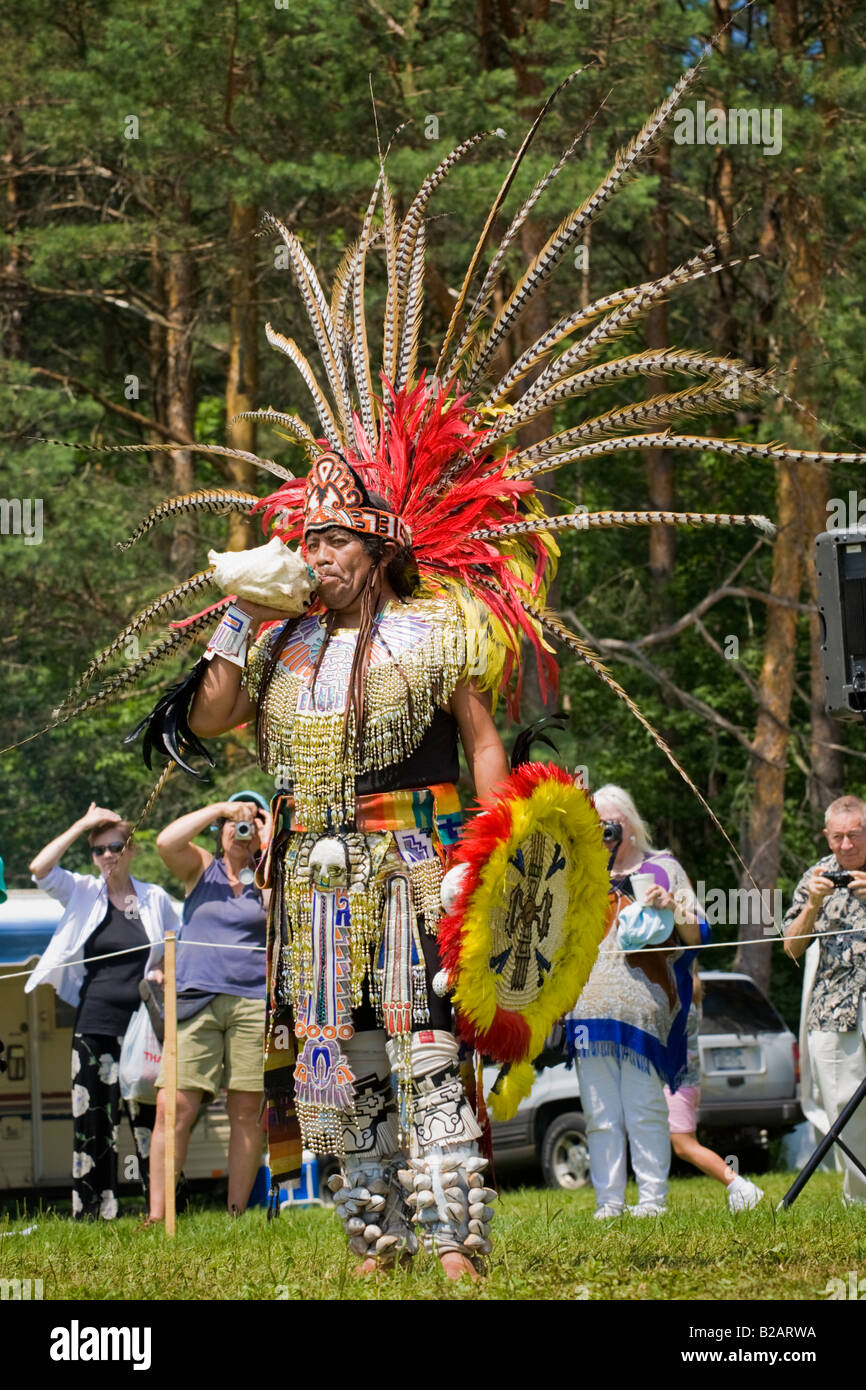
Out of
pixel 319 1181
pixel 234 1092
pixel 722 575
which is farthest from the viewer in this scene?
pixel 722 575

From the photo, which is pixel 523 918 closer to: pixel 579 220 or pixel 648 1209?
pixel 579 220

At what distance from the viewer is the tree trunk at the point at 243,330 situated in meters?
16.0

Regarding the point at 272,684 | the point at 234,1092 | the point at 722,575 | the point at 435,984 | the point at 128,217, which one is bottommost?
the point at 234,1092

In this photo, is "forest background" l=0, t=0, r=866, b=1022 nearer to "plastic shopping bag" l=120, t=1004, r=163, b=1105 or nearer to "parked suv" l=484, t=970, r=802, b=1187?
"parked suv" l=484, t=970, r=802, b=1187

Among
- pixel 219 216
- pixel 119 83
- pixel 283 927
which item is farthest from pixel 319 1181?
pixel 219 216

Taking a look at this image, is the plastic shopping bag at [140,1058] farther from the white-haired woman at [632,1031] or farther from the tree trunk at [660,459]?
the tree trunk at [660,459]

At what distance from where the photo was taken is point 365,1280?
443cm

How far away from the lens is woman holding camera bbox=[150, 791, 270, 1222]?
753 cm

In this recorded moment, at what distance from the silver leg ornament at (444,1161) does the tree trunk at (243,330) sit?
11.4 m

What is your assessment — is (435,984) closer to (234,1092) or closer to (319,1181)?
(234,1092)

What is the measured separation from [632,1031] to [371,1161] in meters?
2.55

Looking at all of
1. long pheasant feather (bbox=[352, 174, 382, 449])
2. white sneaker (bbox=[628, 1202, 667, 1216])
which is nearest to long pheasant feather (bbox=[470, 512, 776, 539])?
long pheasant feather (bbox=[352, 174, 382, 449])

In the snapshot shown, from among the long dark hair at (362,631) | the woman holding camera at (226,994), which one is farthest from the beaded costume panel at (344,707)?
the woman holding camera at (226,994)

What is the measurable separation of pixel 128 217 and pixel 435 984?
46.6 feet
